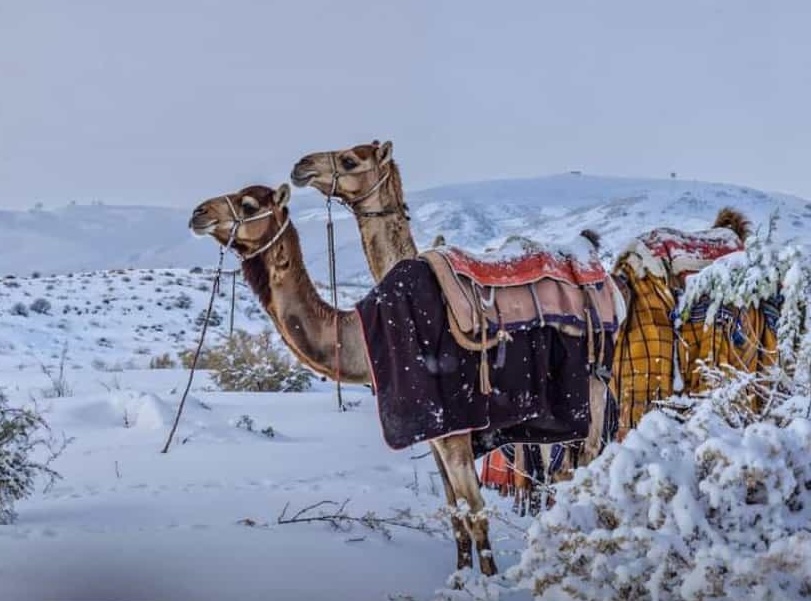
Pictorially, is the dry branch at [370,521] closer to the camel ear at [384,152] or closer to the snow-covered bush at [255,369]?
the camel ear at [384,152]

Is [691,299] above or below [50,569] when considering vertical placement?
above

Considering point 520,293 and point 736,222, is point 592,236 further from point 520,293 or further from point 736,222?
point 520,293

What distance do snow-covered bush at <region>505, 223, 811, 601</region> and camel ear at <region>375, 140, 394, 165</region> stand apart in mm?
3554

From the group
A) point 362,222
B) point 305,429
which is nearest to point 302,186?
point 362,222

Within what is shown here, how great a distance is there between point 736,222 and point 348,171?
3.25 meters

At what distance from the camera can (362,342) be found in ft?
18.0

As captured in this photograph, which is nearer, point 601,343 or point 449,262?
point 449,262

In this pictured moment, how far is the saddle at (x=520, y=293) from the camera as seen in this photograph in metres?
5.34

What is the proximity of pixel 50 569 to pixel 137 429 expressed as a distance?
510cm

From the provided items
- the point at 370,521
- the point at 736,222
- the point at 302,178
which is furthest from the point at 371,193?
the point at 736,222

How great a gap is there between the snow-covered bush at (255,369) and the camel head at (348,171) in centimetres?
763

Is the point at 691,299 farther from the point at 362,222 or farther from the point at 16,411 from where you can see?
the point at 16,411

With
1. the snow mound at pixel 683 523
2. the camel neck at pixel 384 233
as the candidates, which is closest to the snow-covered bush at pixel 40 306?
the camel neck at pixel 384 233

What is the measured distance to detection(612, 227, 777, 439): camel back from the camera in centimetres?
690
